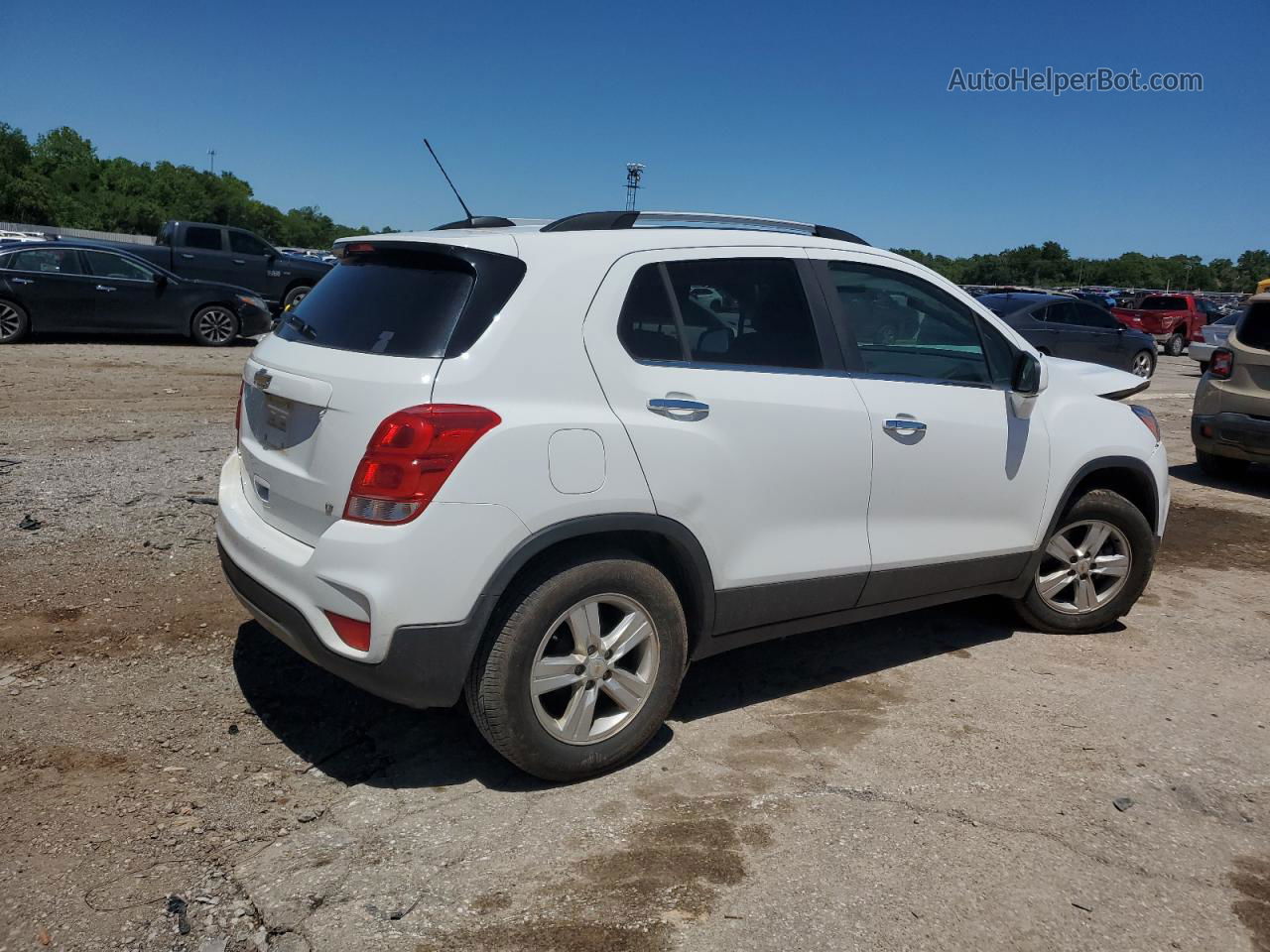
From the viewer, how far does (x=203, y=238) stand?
62.0 ft

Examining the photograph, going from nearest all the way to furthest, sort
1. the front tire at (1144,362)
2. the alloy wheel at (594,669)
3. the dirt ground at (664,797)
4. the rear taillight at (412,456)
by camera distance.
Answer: the dirt ground at (664,797) < the rear taillight at (412,456) < the alloy wheel at (594,669) < the front tire at (1144,362)

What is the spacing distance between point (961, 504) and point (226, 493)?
117 inches

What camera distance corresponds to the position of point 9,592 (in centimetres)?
494

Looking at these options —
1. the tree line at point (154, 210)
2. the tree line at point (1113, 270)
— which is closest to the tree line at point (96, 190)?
the tree line at point (154, 210)

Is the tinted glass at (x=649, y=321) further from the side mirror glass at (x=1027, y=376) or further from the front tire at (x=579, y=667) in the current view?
the side mirror glass at (x=1027, y=376)

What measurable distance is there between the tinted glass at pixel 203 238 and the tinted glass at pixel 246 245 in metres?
0.26

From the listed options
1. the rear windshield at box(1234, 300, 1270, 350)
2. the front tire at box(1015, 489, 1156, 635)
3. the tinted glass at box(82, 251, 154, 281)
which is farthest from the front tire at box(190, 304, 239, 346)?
the front tire at box(1015, 489, 1156, 635)

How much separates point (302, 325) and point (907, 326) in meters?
2.49

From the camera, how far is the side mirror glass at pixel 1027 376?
449 centimetres

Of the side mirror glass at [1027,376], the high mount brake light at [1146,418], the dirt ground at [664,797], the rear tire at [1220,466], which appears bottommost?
the dirt ground at [664,797]

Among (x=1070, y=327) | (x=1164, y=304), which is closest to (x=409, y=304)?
(x=1070, y=327)

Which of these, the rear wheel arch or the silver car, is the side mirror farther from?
the silver car

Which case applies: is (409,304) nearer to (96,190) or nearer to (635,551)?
(635,551)

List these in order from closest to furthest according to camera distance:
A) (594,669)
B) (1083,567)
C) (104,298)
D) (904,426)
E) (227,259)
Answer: (594,669), (904,426), (1083,567), (104,298), (227,259)
